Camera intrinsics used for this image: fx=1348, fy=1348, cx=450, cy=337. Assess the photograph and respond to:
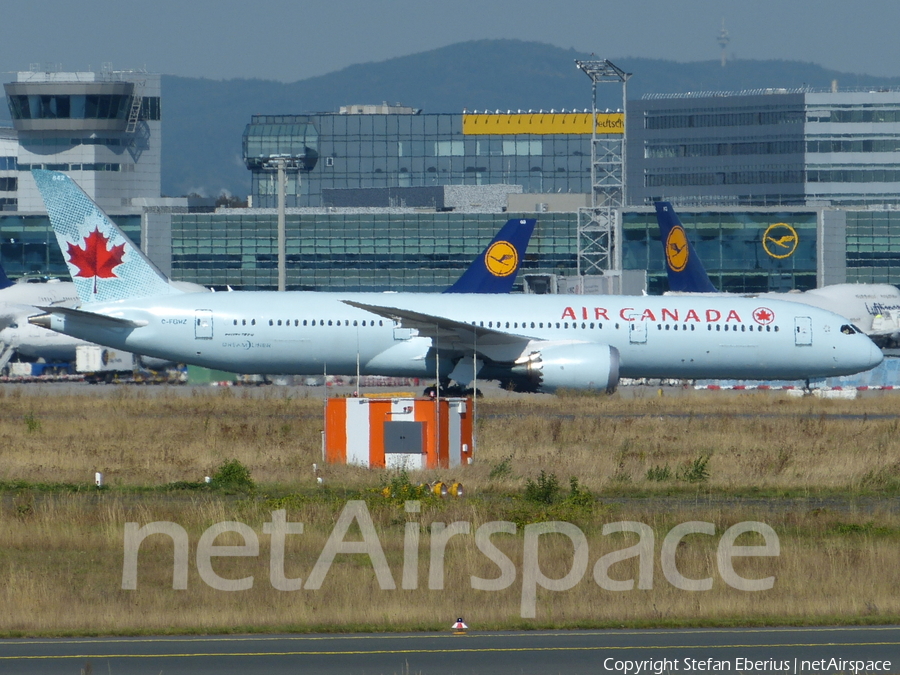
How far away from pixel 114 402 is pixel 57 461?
1456cm

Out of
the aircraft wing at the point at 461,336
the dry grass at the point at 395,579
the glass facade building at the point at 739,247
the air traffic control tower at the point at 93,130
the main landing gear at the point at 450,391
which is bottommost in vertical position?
the dry grass at the point at 395,579

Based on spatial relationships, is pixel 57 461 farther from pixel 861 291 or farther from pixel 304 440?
pixel 861 291

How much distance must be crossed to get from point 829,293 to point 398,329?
138 feet

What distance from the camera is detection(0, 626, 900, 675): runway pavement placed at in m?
12.1

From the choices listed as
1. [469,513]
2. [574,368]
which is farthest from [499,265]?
[469,513]

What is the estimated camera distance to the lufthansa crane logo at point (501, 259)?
177 ft

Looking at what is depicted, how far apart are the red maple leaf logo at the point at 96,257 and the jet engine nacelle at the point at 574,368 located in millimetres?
13042

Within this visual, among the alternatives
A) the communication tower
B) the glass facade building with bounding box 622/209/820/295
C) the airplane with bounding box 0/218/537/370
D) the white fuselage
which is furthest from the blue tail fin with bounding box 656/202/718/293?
the white fuselage

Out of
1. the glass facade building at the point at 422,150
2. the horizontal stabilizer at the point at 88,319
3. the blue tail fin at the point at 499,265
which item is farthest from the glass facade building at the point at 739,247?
the glass facade building at the point at 422,150

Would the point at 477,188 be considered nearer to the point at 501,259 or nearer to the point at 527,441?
the point at 501,259

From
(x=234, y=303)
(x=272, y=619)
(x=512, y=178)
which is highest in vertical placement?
(x=512, y=178)

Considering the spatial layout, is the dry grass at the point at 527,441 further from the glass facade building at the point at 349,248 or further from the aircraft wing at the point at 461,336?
the glass facade building at the point at 349,248

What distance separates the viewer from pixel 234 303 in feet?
136

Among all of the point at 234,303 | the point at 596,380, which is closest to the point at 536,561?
the point at 596,380
